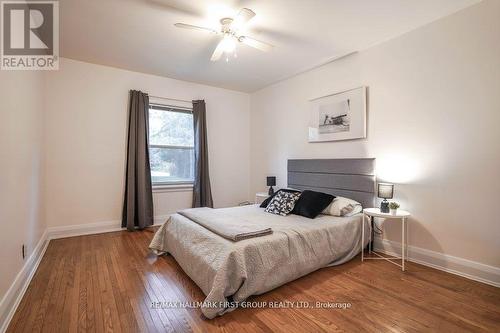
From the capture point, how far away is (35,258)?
8.42ft

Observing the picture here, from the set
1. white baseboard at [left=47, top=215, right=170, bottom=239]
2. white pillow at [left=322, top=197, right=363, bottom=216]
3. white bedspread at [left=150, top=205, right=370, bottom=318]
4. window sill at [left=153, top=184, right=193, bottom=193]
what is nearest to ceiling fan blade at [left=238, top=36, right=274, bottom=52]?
white bedspread at [left=150, top=205, right=370, bottom=318]

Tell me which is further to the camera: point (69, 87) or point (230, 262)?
point (69, 87)

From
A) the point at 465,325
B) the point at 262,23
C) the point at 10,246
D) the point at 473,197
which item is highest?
the point at 262,23

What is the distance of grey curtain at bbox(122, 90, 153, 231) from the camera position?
3857mm

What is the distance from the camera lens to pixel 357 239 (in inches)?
112

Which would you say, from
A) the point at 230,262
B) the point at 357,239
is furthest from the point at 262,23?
the point at 357,239

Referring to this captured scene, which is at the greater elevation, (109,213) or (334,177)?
(334,177)

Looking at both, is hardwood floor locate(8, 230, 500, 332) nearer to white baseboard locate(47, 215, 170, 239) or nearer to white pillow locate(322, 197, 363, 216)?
white pillow locate(322, 197, 363, 216)

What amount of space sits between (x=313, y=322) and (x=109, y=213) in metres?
3.50

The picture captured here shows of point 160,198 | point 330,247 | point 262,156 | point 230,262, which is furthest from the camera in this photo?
point 262,156

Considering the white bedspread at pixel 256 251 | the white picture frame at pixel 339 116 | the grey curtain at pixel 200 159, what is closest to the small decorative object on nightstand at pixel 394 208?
the white bedspread at pixel 256 251

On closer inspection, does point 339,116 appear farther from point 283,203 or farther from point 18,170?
point 18,170

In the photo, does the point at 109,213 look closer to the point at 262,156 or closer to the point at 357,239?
the point at 262,156

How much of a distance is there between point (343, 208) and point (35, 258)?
3.52 meters
